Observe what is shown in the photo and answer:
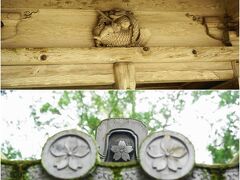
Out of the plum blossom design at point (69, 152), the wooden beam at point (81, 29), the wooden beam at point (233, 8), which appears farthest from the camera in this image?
the wooden beam at point (233, 8)

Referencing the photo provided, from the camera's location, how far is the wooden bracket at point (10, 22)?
9.68 ft

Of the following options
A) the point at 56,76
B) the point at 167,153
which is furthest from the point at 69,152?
the point at 56,76

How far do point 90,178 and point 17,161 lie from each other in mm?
457

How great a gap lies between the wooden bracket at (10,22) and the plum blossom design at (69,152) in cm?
131

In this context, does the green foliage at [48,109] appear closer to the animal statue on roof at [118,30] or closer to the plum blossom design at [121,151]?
the animal statue on roof at [118,30]

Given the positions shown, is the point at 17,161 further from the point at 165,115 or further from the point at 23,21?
the point at 165,115

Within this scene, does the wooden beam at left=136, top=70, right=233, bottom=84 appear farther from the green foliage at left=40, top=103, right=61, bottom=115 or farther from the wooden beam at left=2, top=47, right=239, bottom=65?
the green foliage at left=40, top=103, right=61, bottom=115

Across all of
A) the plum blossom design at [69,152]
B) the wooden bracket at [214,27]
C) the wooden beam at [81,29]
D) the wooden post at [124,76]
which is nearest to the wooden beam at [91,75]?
the wooden post at [124,76]

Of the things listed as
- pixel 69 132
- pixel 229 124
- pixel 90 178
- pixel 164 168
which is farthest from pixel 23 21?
pixel 229 124

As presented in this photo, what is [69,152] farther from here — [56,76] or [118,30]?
[118,30]

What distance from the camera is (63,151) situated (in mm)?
2055

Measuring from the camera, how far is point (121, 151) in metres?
2.81

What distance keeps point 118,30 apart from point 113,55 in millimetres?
254

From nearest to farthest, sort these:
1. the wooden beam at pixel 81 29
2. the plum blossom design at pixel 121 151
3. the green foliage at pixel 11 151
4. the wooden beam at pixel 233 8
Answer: the plum blossom design at pixel 121 151 < the wooden beam at pixel 81 29 < the wooden beam at pixel 233 8 < the green foliage at pixel 11 151
